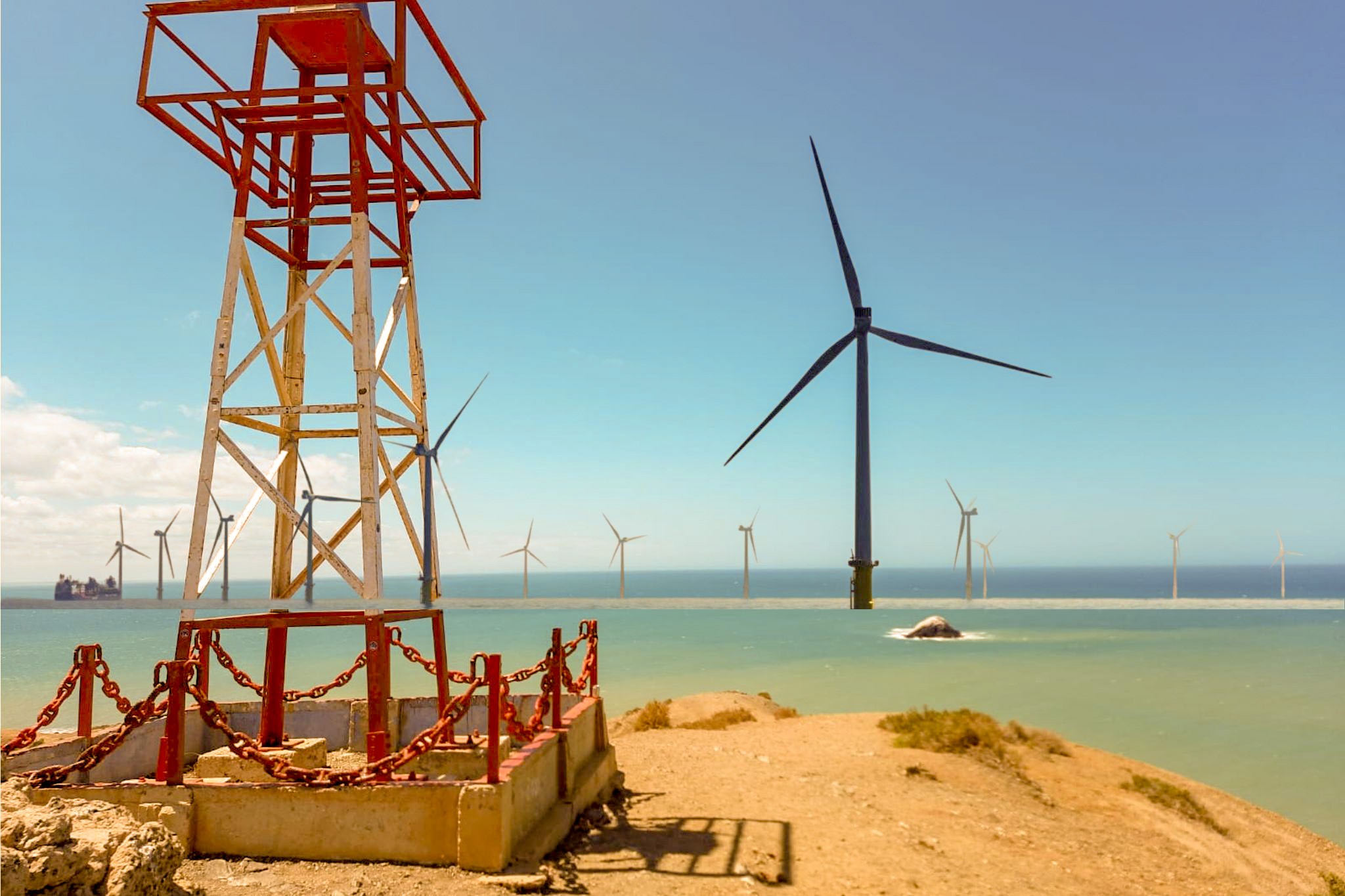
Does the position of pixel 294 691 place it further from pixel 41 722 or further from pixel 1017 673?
pixel 1017 673

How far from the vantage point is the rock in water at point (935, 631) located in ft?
270

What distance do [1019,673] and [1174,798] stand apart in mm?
35448

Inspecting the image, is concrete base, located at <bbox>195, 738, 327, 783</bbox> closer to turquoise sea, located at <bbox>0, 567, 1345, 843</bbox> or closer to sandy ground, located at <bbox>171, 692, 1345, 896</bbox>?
sandy ground, located at <bbox>171, 692, 1345, 896</bbox>

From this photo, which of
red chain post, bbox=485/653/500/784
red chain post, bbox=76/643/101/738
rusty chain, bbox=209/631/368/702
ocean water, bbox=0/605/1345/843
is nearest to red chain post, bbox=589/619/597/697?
rusty chain, bbox=209/631/368/702

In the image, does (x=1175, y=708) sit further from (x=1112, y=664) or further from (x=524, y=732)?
(x=524, y=732)

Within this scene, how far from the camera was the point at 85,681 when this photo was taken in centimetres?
1152

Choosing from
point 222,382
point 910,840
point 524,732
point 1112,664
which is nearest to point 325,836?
point 524,732

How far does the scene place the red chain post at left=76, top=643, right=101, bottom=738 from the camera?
37.5 ft

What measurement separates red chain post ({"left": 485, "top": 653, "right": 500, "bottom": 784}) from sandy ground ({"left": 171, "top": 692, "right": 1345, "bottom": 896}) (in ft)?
3.53

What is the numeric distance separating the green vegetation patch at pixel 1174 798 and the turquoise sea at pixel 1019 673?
551cm

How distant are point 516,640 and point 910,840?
67030 mm

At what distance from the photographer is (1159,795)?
63.1 feet

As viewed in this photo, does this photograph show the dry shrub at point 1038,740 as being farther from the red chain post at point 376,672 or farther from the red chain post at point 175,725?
the red chain post at point 175,725

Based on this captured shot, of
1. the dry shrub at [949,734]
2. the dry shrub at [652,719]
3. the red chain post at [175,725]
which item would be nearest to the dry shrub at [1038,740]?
the dry shrub at [949,734]
